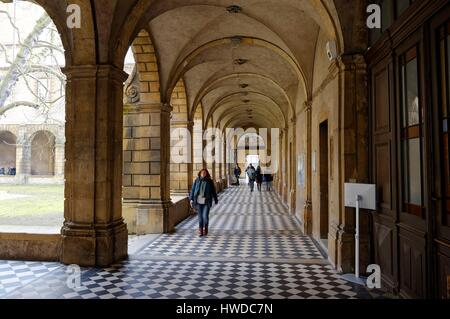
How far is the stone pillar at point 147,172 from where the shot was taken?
919cm

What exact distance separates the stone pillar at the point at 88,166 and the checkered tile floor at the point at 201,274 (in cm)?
43

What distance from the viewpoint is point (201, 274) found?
559 centimetres

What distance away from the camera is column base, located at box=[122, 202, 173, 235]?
9133 mm

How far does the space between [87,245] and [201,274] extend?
6.19ft

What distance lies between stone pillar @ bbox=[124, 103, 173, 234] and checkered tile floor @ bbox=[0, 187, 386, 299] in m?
0.78

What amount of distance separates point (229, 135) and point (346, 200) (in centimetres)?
2556

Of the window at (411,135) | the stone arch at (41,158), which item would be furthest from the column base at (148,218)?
the stone arch at (41,158)

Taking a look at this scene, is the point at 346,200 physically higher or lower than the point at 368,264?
higher

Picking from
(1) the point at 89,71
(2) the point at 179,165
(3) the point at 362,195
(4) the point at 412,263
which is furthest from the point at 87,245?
(2) the point at 179,165

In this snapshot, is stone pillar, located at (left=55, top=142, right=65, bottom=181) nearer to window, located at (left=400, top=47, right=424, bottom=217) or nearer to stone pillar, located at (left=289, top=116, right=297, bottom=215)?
stone pillar, located at (left=289, top=116, right=297, bottom=215)
